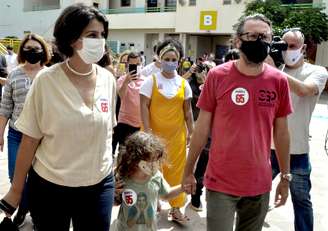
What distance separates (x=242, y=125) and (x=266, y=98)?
0.69 ft

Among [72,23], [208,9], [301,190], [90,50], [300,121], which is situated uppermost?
[208,9]

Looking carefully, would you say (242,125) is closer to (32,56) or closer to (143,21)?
(32,56)

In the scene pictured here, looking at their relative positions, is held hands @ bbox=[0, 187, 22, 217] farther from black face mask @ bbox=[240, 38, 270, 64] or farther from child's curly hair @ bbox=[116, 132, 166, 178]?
black face mask @ bbox=[240, 38, 270, 64]

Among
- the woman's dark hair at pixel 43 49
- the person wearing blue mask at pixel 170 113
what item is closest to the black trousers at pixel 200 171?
the person wearing blue mask at pixel 170 113

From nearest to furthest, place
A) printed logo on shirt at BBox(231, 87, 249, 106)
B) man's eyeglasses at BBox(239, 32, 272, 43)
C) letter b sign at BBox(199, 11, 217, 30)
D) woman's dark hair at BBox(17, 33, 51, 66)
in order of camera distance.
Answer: printed logo on shirt at BBox(231, 87, 249, 106) → man's eyeglasses at BBox(239, 32, 272, 43) → woman's dark hair at BBox(17, 33, 51, 66) → letter b sign at BBox(199, 11, 217, 30)

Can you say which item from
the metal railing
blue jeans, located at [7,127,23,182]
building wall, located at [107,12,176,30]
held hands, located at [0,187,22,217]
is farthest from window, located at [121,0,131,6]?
held hands, located at [0,187,22,217]

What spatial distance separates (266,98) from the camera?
2311 millimetres

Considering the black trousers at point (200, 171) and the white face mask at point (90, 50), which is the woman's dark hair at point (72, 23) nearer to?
the white face mask at point (90, 50)

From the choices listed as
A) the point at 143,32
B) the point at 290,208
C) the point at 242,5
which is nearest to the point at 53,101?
the point at 290,208

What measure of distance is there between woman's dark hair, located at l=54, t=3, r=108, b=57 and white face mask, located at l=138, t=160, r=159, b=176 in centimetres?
90

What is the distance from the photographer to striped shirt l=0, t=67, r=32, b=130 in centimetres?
342

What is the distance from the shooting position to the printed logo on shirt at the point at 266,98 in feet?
7.54

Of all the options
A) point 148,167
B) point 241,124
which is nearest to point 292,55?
point 241,124

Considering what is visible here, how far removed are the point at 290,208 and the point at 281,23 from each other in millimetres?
18080
